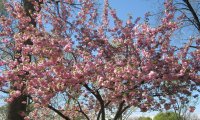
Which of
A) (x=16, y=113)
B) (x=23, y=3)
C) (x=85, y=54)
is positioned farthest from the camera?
(x=23, y=3)

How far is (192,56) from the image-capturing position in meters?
10.2

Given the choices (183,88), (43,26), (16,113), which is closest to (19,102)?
(16,113)

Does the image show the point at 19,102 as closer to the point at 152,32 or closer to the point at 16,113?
the point at 16,113

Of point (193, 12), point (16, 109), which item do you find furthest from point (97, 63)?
point (193, 12)

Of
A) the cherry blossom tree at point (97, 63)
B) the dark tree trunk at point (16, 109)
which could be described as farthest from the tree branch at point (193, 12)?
the dark tree trunk at point (16, 109)

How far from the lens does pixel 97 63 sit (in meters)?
9.32

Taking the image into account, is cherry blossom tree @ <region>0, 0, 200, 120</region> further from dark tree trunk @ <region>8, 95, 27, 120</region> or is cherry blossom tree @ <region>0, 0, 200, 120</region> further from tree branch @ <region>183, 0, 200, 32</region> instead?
tree branch @ <region>183, 0, 200, 32</region>

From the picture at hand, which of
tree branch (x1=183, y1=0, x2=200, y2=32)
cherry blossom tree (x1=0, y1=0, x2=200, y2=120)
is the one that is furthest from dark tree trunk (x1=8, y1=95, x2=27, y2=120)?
tree branch (x1=183, y1=0, x2=200, y2=32)

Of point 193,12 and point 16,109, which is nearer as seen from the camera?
point 16,109

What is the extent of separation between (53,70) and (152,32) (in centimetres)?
321

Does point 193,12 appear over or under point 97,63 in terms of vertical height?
over

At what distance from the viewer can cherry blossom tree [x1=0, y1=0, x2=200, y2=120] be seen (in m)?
8.86

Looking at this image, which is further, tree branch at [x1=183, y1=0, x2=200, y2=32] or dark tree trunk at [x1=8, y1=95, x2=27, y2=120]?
tree branch at [x1=183, y1=0, x2=200, y2=32]

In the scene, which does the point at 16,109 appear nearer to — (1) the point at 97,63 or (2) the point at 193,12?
(1) the point at 97,63
